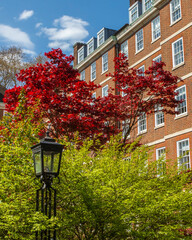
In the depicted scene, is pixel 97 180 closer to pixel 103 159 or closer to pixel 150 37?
pixel 103 159

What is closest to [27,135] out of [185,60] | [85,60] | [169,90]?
[169,90]

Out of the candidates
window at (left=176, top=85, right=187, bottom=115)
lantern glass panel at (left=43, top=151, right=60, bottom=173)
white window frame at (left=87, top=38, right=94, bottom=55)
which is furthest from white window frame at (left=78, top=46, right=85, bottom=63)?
lantern glass panel at (left=43, top=151, right=60, bottom=173)

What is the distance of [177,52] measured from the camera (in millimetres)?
22234

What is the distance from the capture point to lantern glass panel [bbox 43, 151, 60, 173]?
6953mm

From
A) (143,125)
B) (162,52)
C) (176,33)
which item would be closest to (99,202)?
(143,125)

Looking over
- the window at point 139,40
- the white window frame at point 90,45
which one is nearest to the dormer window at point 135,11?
the window at point 139,40

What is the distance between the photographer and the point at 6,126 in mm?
10391

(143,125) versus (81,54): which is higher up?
(81,54)

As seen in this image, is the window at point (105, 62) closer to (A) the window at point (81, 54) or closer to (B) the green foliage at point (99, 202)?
(A) the window at point (81, 54)

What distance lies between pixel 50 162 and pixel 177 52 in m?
17.2

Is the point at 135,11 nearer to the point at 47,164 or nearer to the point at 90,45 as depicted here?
the point at 90,45

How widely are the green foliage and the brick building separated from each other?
910cm

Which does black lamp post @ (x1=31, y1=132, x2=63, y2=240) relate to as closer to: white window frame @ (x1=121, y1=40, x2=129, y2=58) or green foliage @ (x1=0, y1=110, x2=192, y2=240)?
green foliage @ (x1=0, y1=110, x2=192, y2=240)

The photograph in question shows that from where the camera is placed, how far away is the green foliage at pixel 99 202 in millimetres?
7332
